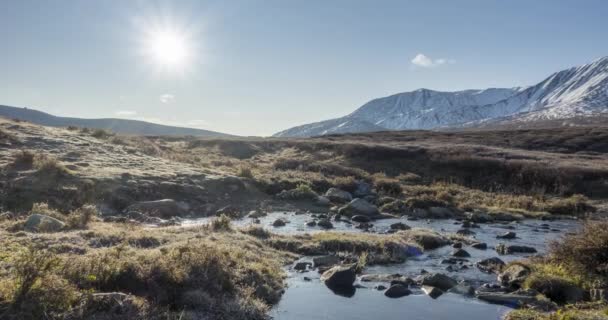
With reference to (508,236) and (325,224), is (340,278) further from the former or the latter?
(508,236)

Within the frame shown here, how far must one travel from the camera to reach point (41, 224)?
17969 mm

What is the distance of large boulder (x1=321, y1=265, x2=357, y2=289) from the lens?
15.5 m

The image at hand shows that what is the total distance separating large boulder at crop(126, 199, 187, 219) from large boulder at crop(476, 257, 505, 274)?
1764 cm

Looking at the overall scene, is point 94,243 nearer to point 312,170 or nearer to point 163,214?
point 163,214

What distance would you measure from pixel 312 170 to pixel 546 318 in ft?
134

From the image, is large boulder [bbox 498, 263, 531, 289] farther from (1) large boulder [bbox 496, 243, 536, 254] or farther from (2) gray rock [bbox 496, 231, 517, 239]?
(2) gray rock [bbox 496, 231, 517, 239]

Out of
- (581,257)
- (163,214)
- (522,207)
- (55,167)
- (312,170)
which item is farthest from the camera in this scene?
(312,170)

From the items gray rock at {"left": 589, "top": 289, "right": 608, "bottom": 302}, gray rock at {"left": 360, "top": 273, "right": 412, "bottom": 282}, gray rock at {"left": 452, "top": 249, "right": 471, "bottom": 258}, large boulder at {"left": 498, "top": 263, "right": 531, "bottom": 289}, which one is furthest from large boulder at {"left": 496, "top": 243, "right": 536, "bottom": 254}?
gray rock at {"left": 589, "top": 289, "right": 608, "bottom": 302}

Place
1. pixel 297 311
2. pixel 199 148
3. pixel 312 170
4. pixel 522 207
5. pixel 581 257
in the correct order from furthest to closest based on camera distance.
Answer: pixel 199 148 → pixel 312 170 → pixel 522 207 → pixel 581 257 → pixel 297 311

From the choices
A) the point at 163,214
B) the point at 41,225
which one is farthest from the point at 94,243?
the point at 163,214

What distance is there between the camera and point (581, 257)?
51.0 feet

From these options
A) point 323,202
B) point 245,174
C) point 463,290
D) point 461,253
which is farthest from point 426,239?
point 245,174

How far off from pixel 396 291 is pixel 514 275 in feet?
15.0

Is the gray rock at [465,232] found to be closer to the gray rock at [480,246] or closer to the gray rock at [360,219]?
the gray rock at [480,246]
